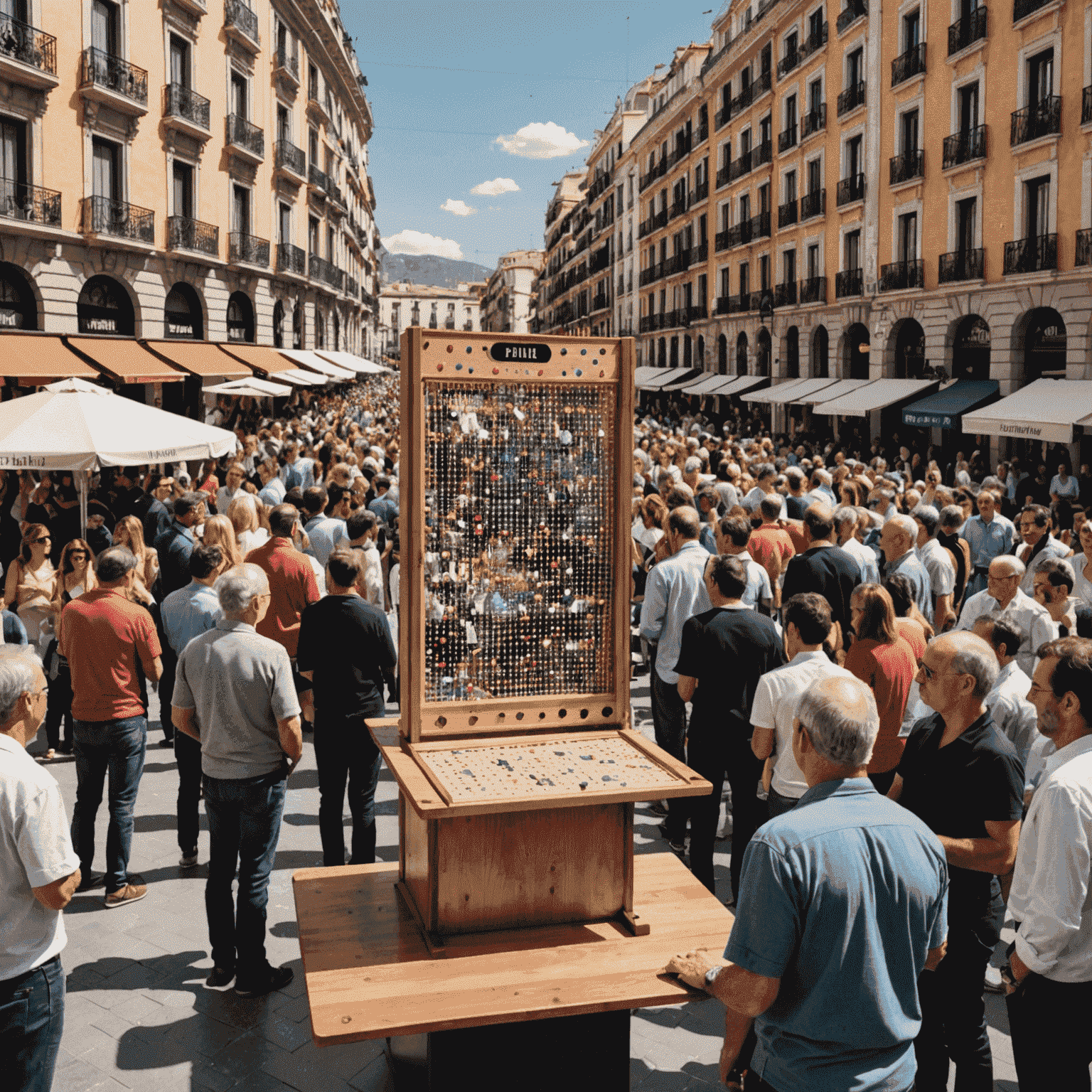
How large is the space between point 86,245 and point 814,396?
1808cm

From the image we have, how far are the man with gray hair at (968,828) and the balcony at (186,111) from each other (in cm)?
2559

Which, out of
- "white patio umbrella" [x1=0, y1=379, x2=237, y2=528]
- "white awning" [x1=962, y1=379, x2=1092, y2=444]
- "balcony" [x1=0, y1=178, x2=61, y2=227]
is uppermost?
"balcony" [x1=0, y1=178, x2=61, y2=227]

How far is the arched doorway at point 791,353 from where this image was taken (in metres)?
34.2

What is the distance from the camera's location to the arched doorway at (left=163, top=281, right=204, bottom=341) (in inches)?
1038

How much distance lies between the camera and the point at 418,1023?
2930mm

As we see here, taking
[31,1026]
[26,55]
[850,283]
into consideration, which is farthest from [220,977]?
[850,283]

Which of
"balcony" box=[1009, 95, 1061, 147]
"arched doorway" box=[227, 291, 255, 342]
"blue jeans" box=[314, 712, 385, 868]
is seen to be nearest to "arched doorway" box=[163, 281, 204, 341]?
"arched doorway" box=[227, 291, 255, 342]

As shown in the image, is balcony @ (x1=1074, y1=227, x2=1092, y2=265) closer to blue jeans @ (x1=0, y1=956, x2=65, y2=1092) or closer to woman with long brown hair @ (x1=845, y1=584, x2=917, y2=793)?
woman with long brown hair @ (x1=845, y1=584, x2=917, y2=793)

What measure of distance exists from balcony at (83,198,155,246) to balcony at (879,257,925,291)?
17.7m

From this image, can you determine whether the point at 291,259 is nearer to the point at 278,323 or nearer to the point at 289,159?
the point at 278,323

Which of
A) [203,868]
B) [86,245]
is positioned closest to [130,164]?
[86,245]

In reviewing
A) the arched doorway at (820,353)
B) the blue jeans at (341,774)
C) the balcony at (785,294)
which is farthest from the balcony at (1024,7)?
the blue jeans at (341,774)

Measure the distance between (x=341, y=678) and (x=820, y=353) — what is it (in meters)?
29.5

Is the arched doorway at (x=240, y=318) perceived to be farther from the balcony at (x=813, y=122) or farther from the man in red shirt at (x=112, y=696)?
the man in red shirt at (x=112, y=696)
